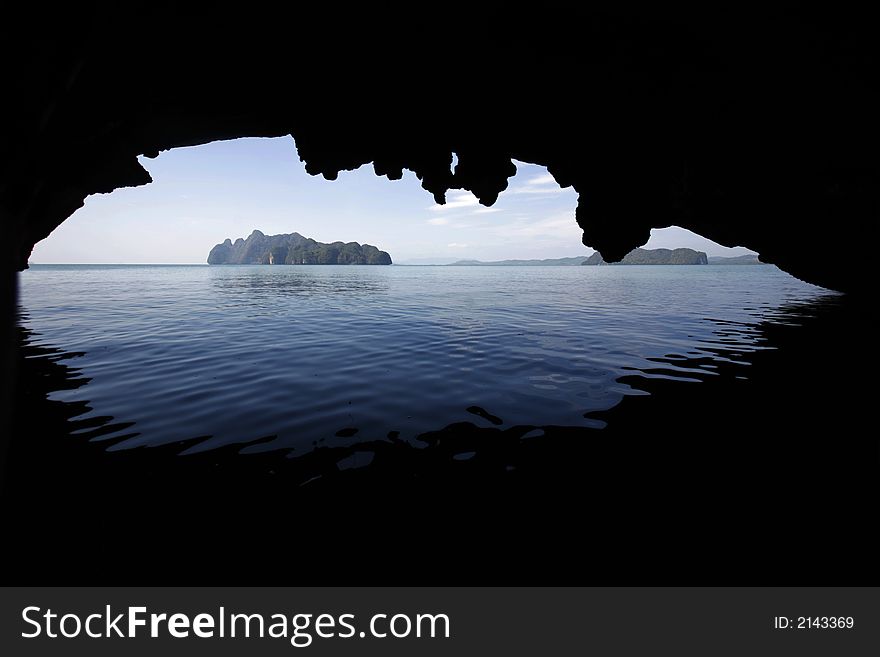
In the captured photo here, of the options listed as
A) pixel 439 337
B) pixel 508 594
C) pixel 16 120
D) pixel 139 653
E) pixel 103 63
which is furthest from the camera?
pixel 439 337

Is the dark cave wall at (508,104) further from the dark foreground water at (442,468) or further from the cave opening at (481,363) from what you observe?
the dark foreground water at (442,468)

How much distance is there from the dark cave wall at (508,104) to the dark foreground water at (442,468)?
349 centimetres

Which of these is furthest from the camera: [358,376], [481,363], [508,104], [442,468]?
[481,363]

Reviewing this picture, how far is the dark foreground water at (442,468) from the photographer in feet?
13.1

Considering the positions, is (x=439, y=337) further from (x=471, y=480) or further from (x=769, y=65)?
(x=769, y=65)

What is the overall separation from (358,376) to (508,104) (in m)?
9.38

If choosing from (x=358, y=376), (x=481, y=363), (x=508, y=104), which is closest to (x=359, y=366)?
(x=358, y=376)

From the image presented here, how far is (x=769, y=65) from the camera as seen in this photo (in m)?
7.65

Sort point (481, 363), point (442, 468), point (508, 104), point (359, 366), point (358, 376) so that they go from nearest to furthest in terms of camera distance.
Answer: point (442, 468) → point (358, 376) → point (508, 104) → point (359, 366) → point (481, 363)

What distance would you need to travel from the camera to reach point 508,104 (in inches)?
436

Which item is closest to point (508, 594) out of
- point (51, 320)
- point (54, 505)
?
point (54, 505)

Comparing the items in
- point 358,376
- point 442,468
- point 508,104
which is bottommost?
point 442,468

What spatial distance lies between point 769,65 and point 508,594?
11.1 m

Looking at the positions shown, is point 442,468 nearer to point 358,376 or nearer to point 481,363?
point 358,376
